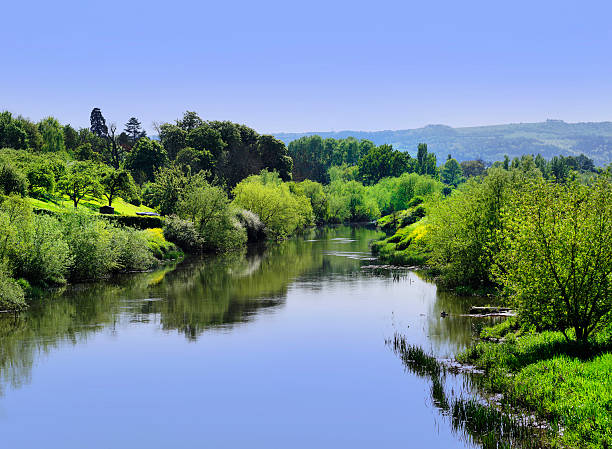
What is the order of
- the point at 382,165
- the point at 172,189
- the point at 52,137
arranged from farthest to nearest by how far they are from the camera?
1. the point at 382,165
2. the point at 52,137
3. the point at 172,189

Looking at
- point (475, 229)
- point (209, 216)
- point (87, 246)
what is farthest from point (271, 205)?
point (475, 229)

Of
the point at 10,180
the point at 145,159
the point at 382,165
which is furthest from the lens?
the point at 382,165

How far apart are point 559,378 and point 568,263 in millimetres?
4749

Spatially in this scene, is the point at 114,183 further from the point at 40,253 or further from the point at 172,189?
the point at 40,253

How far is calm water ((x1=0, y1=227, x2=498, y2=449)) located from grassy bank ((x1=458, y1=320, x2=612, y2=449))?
278cm

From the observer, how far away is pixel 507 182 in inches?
1674

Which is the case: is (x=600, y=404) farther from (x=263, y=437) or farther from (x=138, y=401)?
(x=138, y=401)

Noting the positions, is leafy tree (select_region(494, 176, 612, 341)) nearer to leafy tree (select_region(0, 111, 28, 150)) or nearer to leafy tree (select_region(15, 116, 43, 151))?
leafy tree (select_region(0, 111, 28, 150))

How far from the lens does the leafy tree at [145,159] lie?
110562 mm

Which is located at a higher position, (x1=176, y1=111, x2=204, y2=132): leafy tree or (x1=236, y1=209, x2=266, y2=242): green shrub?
(x1=176, y1=111, x2=204, y2=132): leafy tree

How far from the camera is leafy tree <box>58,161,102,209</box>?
70812mm

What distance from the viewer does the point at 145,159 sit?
363ft

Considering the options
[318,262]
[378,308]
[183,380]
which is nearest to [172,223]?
[318,262]

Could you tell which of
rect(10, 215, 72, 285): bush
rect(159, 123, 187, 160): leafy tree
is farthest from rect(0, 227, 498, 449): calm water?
rect(159, 123, 187, 160): leafy tree
